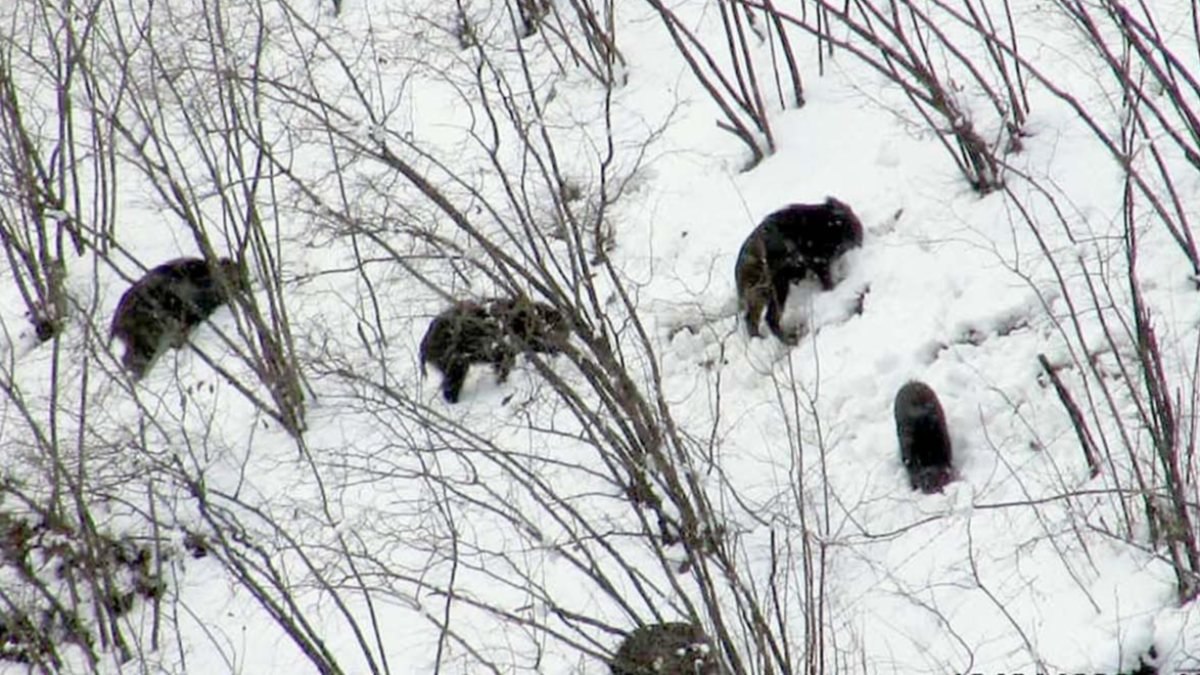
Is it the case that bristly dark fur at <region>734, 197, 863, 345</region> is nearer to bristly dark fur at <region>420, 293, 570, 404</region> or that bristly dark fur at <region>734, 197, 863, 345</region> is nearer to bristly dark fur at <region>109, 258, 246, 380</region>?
bristly dark fur at <region>420, 293, 570, 404</region>

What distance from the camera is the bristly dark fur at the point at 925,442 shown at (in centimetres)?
1235

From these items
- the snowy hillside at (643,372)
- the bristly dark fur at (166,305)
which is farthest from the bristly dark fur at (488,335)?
the bristly dark fur at (166,305)

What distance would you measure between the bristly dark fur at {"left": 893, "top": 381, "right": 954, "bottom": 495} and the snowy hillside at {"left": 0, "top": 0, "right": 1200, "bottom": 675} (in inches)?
4.8

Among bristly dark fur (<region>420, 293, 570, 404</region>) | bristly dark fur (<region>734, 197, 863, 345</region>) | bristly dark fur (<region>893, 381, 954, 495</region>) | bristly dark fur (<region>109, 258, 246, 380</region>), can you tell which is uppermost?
bristly dark fur (<region>109, 258, 246, 380</region>)

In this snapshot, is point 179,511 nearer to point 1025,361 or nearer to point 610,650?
point 610,650

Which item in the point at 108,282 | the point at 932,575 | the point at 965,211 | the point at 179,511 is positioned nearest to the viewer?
the point at 932,575

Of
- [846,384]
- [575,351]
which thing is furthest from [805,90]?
[575,351]

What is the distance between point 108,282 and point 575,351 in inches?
315

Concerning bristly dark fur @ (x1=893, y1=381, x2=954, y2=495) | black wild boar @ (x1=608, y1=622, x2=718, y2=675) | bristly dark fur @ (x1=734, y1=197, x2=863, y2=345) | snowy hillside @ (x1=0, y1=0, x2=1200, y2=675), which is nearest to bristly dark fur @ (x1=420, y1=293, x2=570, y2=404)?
snowy hillside @ (x1=0, y1=0, x2=1200, y2=675)

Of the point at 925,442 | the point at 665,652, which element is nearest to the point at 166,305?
the point at 665,652

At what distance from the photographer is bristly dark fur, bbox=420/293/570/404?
12.9 m

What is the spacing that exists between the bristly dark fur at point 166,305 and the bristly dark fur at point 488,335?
2.49 meters

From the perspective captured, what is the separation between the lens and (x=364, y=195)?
15.7 m

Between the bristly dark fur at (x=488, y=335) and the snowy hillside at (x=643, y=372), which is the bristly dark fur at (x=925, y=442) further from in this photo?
the bristly dark fur at (x=488, y=335)
